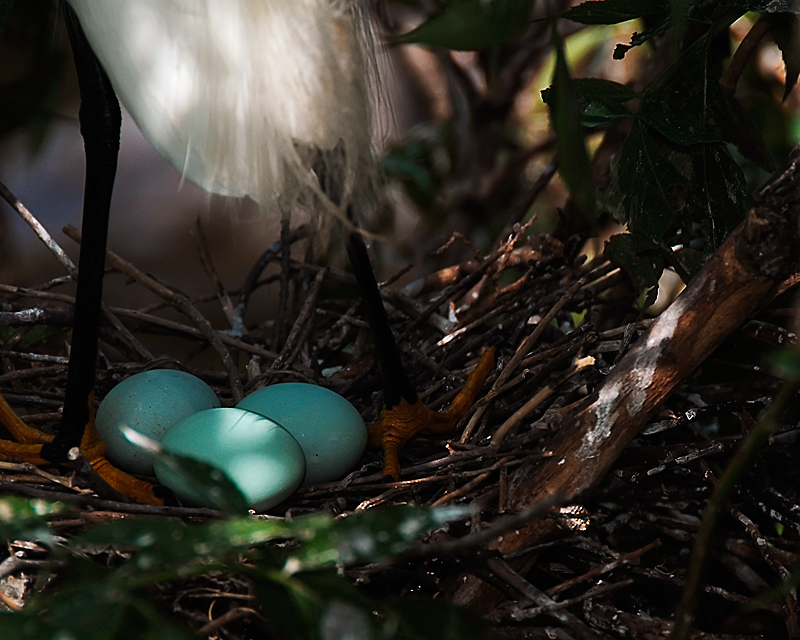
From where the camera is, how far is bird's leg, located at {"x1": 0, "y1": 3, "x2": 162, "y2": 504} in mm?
890

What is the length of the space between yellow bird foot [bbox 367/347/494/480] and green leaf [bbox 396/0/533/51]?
516 mm

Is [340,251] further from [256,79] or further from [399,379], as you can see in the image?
[256,79]

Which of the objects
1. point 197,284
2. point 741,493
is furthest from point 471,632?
point 197,284

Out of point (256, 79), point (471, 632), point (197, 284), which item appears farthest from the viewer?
point (197, 284)

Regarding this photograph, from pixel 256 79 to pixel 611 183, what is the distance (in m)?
0.42

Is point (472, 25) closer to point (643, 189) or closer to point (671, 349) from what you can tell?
point (671, 349)

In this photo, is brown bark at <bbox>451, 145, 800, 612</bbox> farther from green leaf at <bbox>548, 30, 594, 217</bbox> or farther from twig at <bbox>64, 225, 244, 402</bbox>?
twig at <bbox>64, 225, 244, 402</bbox>

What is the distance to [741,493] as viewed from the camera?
76cm

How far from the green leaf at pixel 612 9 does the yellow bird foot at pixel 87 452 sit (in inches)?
26.1

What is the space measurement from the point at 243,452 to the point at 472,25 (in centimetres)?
47

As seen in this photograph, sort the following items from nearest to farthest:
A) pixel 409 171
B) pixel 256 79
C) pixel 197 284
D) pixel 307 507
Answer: pixel 256 79, pixel 307 507, pixel 409 171, pixel 197 284

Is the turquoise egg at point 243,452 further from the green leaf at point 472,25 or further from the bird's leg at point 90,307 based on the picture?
the green leaf at point 472,25

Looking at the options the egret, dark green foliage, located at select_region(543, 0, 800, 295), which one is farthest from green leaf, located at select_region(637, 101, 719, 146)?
the egret

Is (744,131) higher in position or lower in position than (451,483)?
higher
